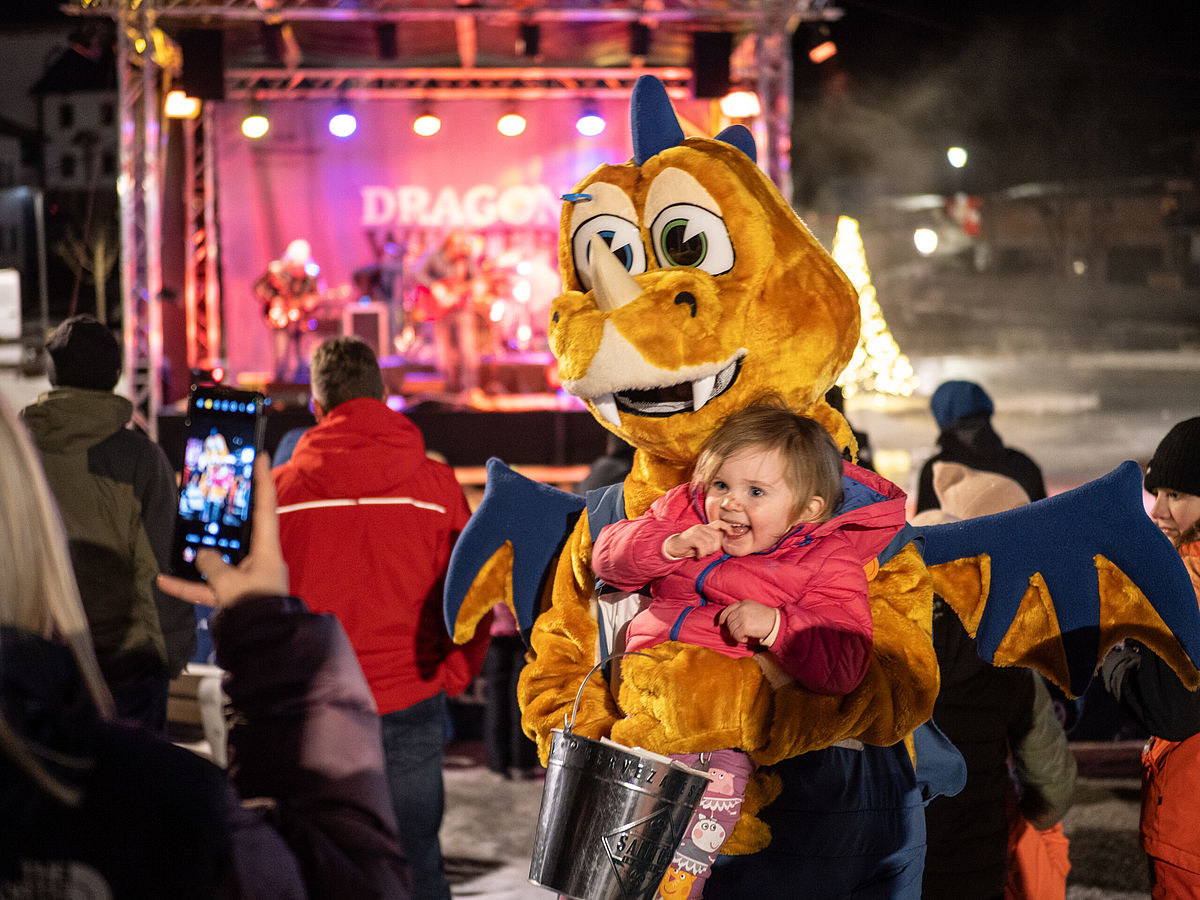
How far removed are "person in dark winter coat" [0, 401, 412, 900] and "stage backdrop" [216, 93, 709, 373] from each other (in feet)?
34.6

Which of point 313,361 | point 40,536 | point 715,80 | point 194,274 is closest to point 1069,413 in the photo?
point 715,80

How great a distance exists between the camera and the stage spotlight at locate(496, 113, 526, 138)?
1092 centimetres

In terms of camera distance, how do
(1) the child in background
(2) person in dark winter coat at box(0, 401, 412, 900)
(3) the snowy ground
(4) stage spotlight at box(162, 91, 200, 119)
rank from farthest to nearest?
(4) stage spotlight at box(162, 91, 200, 119), (3) the snowy ground, (1) the child in background, (2) person in dark winter coat at box(0, 401, 412, 900)

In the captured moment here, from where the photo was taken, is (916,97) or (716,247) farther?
(916,97)

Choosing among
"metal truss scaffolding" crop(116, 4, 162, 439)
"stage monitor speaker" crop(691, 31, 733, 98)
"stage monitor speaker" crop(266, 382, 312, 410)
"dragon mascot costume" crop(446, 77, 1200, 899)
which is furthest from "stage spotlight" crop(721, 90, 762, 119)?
"dragon mascot costume" crop(446, 77, 1200, 899)

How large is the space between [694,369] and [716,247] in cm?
24

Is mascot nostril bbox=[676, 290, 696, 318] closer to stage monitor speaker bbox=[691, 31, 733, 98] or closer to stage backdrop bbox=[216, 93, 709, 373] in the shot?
stage monitor speaker bbox=[691, 31, 733, 98]

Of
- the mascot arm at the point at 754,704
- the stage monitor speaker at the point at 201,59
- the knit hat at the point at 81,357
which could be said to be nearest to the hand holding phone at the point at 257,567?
the mascot arm at the point at 754,704

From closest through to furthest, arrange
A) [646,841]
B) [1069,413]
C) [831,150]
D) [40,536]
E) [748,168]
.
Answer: [40,536], [646,841], [748,168], [1069,413], [831,150]

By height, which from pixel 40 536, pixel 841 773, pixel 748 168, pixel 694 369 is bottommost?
pixel 841 773

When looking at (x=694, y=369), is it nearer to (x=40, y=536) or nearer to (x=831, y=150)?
(x=40, y=536)

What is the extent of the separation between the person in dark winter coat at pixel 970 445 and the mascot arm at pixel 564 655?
2.71 m

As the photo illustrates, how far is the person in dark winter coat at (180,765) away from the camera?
0.90 meters

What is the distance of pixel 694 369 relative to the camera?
6.04ft
